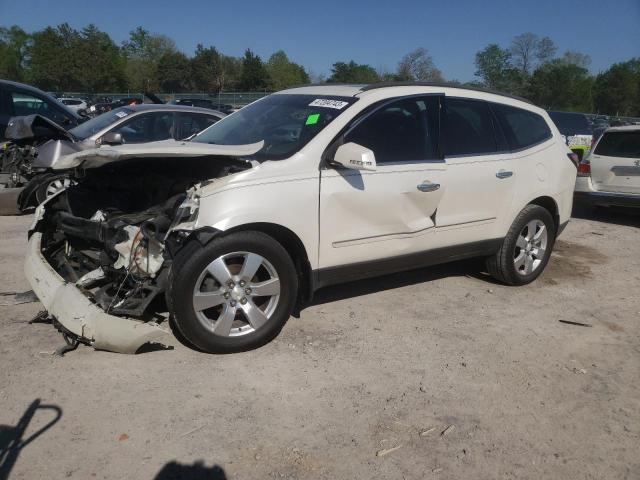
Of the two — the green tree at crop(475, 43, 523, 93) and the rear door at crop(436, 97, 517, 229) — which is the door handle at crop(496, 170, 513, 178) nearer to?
the rear door at crop(436, 97, 517, 229)

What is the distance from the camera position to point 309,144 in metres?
3.85

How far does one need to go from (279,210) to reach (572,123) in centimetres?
1652

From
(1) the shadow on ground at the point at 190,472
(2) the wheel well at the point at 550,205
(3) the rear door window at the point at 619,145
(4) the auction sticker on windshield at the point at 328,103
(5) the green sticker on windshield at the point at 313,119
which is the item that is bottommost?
(1) the shadow on ground at the point at 190,472

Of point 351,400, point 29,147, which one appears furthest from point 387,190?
point 29,147

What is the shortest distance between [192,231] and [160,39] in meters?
96.1

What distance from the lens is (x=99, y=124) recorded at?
771 centimetres

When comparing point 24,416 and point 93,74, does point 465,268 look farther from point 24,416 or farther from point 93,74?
point 93,74

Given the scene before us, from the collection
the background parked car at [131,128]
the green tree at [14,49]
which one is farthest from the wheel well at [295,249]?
the green tree at [14,49]

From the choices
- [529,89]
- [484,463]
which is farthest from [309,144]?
[529,89]

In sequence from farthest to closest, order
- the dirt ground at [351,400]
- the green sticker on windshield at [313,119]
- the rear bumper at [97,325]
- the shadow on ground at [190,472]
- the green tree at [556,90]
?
the green tree at [556,90] < the green sticker on windshield at [313,119] < the rear bumper at [97,325] < the dirt ground at [351,400] < the shadow on ground at [190,472]

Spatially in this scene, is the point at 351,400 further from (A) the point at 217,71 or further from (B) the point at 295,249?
(A) the point at 217,71

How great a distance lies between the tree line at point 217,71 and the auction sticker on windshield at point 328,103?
34.0 metres

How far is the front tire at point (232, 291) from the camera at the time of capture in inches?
133

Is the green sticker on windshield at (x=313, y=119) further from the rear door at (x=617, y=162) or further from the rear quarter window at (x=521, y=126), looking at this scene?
the rear door at (x=617, y=162)
